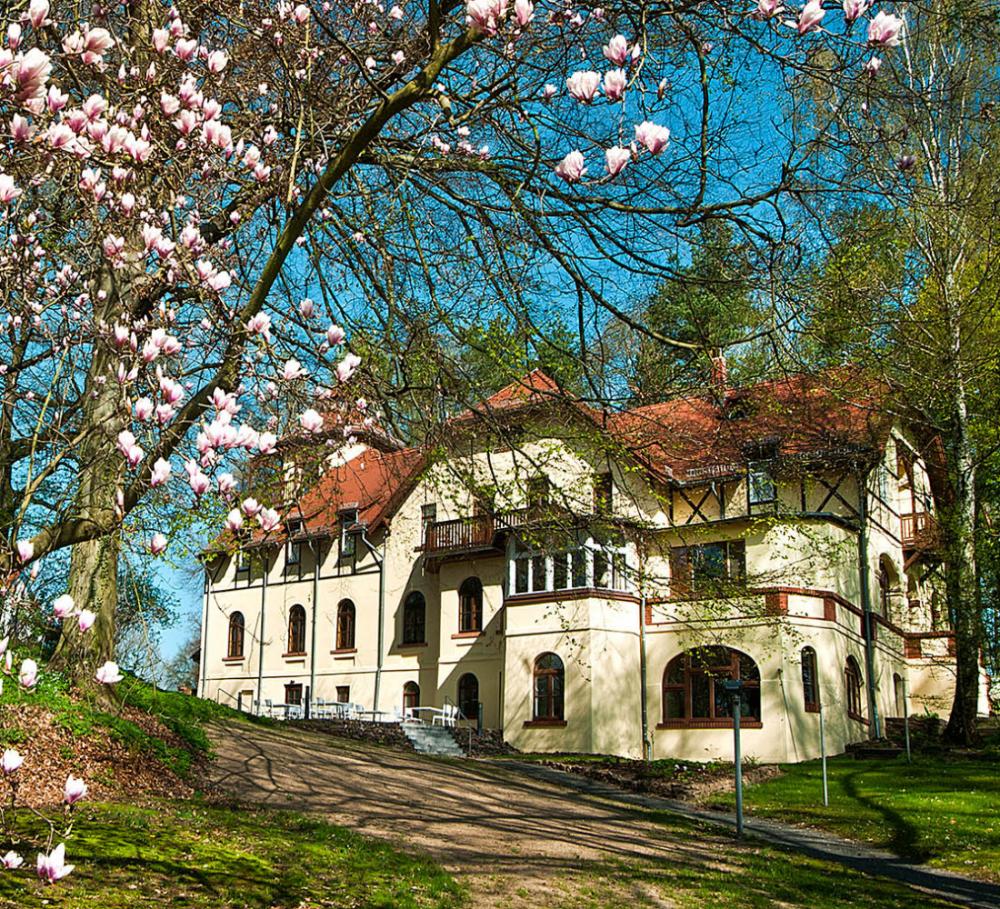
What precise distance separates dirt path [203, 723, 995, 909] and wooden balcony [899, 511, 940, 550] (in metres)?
14.8

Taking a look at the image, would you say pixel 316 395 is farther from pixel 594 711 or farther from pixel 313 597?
pixel 313 597

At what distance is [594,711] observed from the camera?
81.5 ft

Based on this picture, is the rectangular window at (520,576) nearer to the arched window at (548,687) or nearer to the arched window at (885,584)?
the arched window at (548,687)

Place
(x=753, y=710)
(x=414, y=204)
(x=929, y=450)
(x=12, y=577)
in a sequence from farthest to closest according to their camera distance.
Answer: (x=929, y=450) → (x=753, y=710) → (x=414, y=204) → (x=12, y=577)

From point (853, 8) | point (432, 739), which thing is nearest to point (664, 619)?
point (432, 739)

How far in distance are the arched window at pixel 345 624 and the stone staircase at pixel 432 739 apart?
7657mm

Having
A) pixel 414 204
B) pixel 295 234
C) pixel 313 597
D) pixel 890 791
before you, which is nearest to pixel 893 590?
pixel 890 791

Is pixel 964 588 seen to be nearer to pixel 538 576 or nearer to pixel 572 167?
pixel 538 576

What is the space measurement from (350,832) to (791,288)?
7.10 meters

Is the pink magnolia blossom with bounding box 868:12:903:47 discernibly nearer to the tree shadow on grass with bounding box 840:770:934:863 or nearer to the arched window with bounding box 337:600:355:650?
the tree shadow on grass with bounding box 840:770:934:863

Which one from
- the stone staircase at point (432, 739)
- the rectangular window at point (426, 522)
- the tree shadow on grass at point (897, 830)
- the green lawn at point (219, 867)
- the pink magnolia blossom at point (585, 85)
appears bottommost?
the tree shadow on grass at point (897, 830)

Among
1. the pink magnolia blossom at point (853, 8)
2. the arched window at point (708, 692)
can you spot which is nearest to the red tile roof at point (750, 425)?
the pink magnolia blossom at point (853, 8)

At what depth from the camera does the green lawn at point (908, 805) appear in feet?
43.5

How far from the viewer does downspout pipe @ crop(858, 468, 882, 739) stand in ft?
82.5
